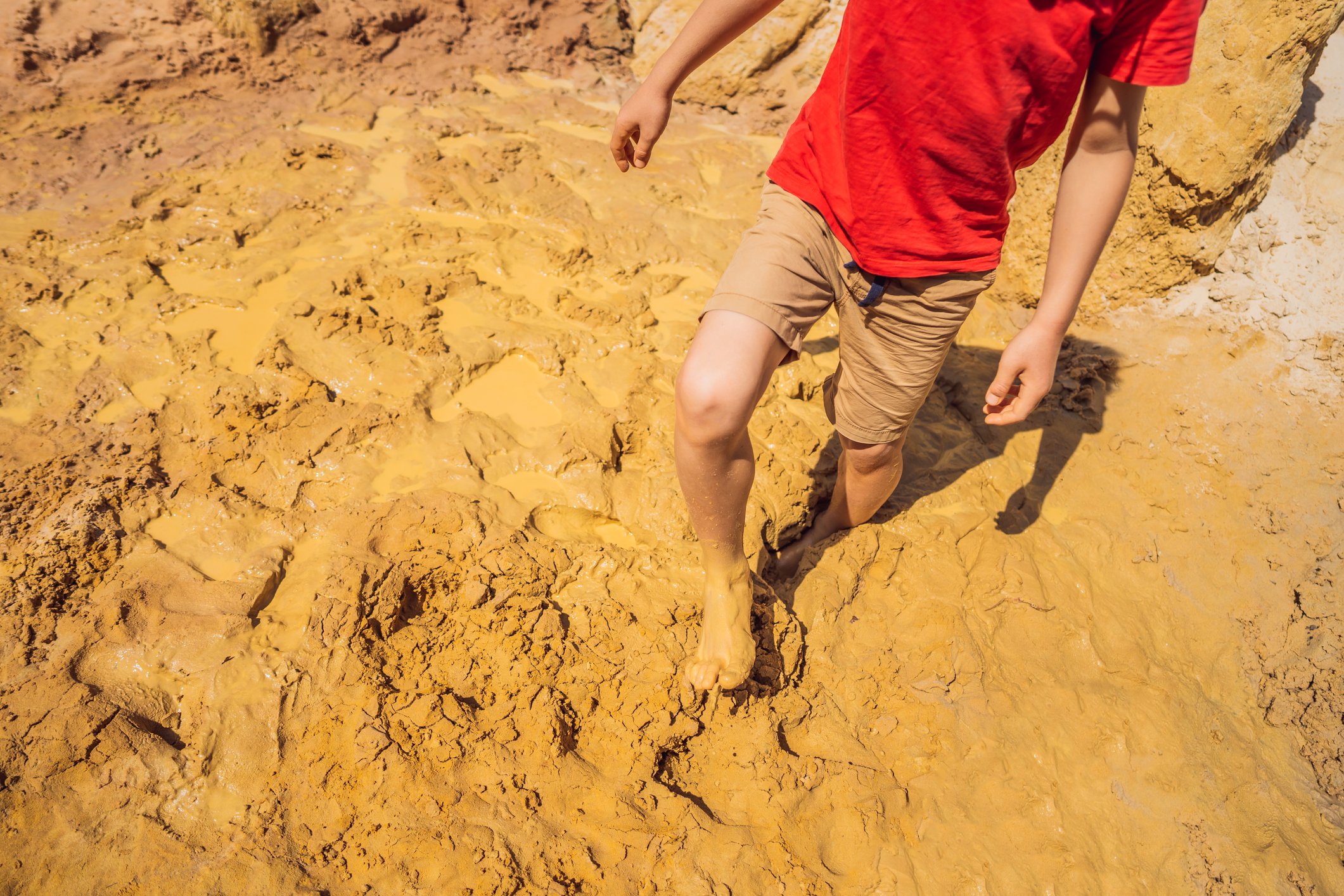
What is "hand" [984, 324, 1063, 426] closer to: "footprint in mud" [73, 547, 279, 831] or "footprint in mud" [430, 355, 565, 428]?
"footprint in mud" [430, 355, 565, 428]

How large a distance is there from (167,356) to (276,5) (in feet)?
9.82

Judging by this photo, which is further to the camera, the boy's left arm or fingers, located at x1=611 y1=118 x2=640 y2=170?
fingers, located at x1=611 y1=118 x2=640 y2=170

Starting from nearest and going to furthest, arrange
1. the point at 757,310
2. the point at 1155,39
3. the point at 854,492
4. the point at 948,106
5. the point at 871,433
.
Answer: the point at 1155,39 → the point at 948,106 → the point at 757,310 → the point at 871,433 → the point at 854,492

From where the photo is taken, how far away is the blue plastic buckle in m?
1.67

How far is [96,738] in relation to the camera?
1604 mm

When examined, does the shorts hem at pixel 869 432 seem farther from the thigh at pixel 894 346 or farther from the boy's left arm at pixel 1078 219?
Result: the boy's left arm at pixel 1078 219

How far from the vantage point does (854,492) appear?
86.2 inches

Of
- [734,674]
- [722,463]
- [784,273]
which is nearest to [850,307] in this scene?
[784,273]

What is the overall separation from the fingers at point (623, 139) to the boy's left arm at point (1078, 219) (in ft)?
2.87

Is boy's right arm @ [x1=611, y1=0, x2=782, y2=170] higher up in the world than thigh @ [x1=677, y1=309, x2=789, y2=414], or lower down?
higher up

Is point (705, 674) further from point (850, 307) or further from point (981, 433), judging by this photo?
point (981, 433)

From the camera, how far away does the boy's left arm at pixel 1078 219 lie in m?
1.36

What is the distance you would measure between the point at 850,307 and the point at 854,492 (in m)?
0.62

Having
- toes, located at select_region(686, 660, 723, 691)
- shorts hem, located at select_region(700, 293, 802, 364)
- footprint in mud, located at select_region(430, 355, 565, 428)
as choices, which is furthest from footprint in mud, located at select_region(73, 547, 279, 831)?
shorts hem, located at select_region(700, 293, 802, 364)
